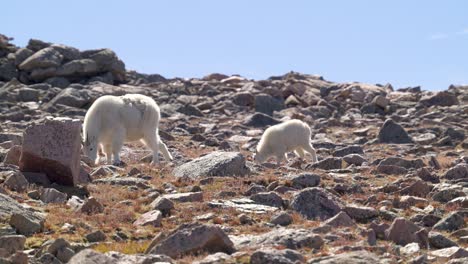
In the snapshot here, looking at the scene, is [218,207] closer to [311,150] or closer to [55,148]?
[55,148]

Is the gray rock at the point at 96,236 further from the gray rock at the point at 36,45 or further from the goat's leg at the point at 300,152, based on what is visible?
the gray rock at the point at 36,45

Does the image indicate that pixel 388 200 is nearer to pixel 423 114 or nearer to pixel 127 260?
pixel 127 260

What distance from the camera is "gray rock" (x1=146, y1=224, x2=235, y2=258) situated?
31.5 feet

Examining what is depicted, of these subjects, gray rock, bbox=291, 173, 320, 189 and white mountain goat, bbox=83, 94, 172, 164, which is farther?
white mountain goat, bbox=83, 94, 172, 164

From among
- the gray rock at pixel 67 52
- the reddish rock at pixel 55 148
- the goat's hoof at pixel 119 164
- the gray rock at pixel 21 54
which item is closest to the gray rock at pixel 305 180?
the reddish rock at pixel 55 148

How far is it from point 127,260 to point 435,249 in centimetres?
467

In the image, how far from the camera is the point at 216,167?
18.3m

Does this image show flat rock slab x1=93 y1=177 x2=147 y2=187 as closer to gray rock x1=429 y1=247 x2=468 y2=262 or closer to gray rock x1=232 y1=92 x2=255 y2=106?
gray rock x1=429 y1=247 x2=468 y2=262

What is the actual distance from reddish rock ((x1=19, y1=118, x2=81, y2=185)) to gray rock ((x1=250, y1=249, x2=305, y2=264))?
7370mm

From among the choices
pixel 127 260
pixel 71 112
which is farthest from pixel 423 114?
pixel 127 260

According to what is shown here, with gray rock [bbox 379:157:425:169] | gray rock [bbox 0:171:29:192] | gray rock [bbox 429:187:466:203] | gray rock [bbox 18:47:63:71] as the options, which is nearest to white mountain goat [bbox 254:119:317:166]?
gray rock [bbox 379:157:425:169]

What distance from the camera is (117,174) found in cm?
1839

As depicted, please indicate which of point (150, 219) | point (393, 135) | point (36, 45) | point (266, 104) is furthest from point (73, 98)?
point (150, 219)

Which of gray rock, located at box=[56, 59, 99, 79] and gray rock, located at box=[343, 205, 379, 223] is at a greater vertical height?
gray rock, located at box=[343, 205, 379, 223]
